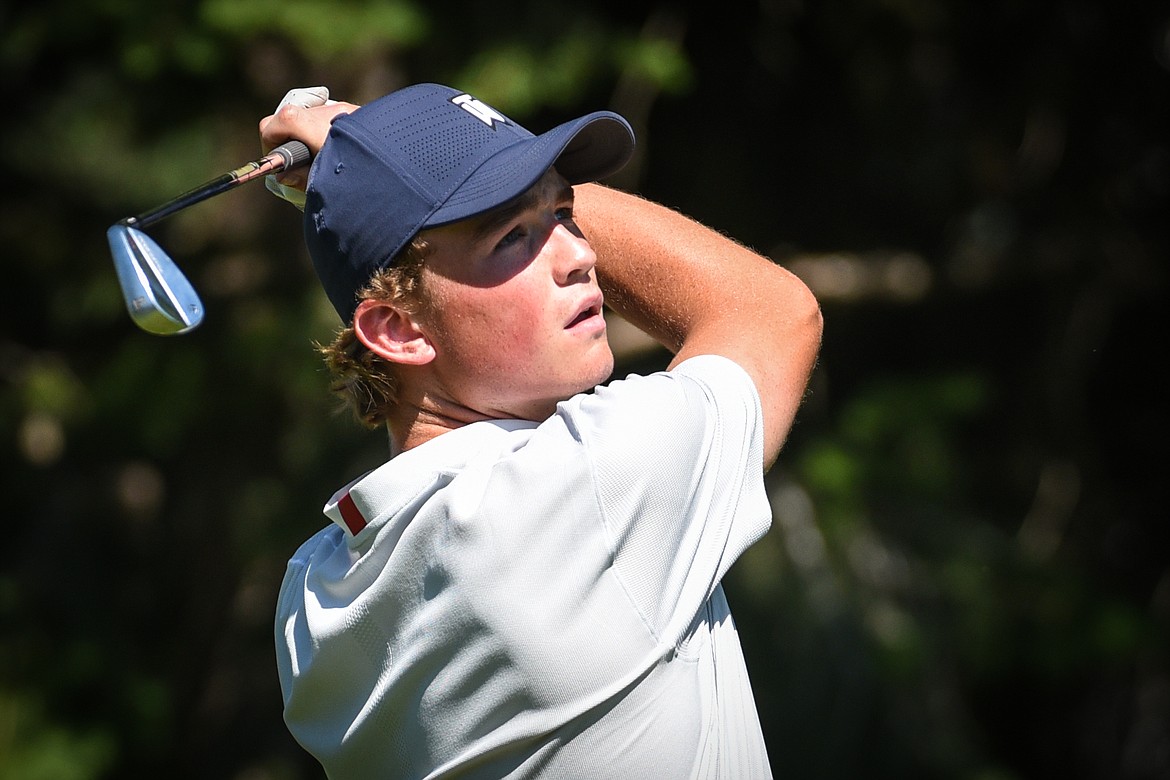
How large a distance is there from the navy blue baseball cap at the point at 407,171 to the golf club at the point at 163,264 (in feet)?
0.23

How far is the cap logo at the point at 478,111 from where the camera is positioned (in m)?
1.92

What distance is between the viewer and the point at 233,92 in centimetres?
659

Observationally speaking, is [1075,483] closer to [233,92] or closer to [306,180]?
[233,92]

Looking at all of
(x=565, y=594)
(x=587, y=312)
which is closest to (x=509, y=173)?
(x=587, y=312)

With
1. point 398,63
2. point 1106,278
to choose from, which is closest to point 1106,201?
point 1106,278

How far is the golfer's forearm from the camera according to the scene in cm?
188

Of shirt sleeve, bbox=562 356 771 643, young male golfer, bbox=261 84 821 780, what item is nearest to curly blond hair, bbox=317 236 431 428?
young male golfer, bbox=261 84 821 780

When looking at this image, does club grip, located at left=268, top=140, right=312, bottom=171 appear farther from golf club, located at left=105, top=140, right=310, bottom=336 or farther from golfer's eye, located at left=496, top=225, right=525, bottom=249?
golfer's eye, located at left=496, top=225, right=525, bottom=249

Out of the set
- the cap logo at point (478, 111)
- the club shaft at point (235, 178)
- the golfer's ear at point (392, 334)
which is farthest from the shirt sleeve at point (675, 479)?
the club shaft at point (235, 178)

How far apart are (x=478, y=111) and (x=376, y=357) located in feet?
1.21

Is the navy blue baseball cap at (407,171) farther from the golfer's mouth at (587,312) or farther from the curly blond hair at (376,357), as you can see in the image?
the golfer's mouth at (587,312)

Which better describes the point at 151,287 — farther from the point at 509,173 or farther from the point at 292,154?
the point at 509,173

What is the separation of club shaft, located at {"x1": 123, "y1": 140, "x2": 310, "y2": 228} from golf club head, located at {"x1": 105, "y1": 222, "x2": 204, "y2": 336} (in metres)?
0.03

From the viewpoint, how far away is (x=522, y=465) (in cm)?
165
